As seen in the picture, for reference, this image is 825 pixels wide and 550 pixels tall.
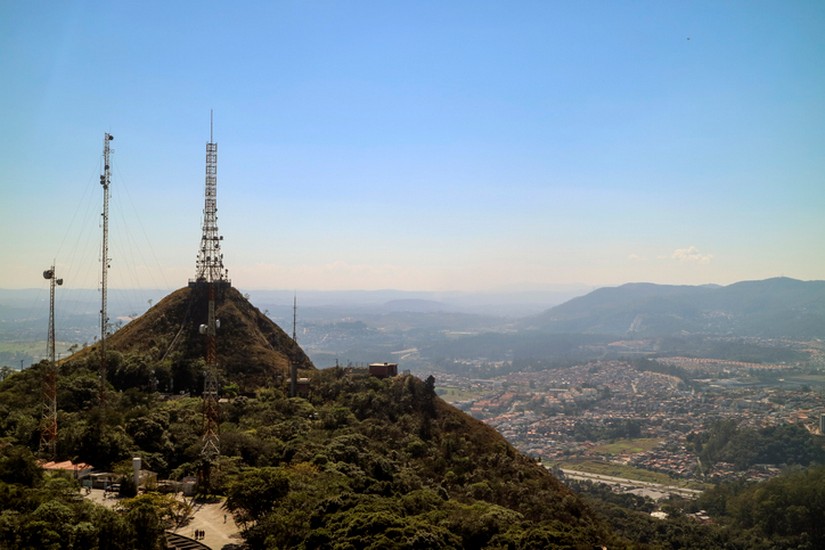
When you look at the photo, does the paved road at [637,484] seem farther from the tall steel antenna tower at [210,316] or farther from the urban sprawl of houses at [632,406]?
the tall steel antenna tower at [210,316]

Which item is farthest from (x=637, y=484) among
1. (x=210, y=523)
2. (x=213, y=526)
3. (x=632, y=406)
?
(x=213, y=526)

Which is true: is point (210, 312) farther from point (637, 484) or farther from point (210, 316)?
point (637, 484)

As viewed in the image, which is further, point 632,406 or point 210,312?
point 632,406

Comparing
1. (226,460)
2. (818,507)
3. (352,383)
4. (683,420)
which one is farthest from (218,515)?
(683,420)

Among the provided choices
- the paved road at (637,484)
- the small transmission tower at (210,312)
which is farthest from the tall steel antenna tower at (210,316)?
the paved road at (637,484)

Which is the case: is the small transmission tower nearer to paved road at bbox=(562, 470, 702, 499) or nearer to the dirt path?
the dirt path

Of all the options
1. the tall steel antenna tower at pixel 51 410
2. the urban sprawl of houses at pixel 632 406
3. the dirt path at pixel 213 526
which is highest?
the tall steel antenna tower at pixel 51 410

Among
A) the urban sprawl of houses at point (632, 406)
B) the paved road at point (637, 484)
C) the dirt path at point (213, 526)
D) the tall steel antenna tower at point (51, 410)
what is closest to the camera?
the dirt path at point (213, 526)

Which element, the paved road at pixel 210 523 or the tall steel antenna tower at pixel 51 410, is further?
the tall steel antenna tower at pixel 51 410
